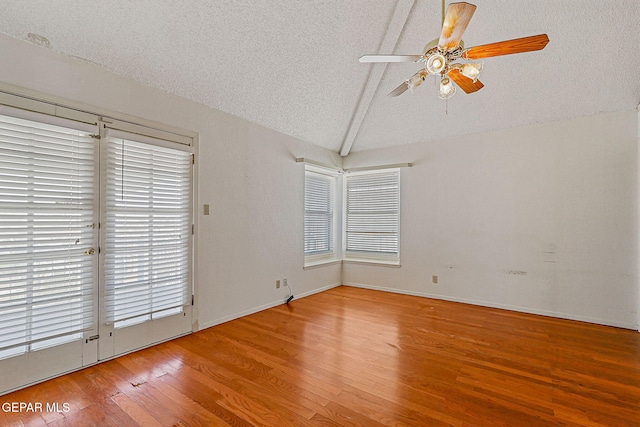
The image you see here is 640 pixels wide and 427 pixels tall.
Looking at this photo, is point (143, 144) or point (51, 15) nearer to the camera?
point (51, 15)

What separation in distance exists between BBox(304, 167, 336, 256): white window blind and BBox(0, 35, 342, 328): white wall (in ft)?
0.88

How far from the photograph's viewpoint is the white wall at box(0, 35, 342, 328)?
7.64 feet

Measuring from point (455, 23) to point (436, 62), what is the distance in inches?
10.3

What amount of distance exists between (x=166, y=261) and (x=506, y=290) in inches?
171

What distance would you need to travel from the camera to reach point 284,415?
5.97 ft

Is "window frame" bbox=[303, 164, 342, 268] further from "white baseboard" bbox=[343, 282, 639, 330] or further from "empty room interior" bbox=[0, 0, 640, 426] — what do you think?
"white baseboard" bbox=[343, 282, 639, 330]

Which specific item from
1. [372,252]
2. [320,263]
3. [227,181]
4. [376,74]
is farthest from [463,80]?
[320,263]

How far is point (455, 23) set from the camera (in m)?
1.86

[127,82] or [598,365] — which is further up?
[127,82]

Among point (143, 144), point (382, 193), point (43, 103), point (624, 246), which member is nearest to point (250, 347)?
point (143, 144)

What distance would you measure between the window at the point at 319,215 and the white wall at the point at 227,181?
260 millimetres

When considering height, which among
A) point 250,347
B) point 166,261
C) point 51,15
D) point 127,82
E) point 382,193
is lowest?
point 250,347

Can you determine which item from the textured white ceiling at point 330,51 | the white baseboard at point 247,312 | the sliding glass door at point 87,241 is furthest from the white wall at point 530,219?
the sliding glass door at point 87,241

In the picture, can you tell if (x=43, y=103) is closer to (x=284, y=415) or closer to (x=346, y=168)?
(x=284, y=415)
